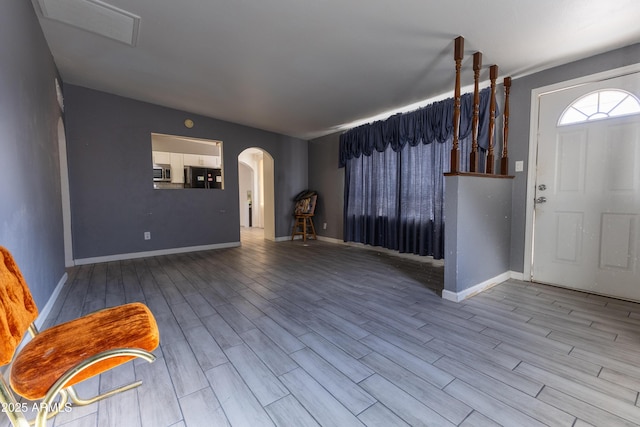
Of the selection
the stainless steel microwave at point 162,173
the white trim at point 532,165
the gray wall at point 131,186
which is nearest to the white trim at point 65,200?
the gray wall at point 131,186

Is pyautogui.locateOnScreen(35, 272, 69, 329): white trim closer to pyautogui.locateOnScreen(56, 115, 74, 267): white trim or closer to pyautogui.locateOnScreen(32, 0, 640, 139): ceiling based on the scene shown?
pyautogui.locateOnScreen(56, 115, 74, 267): white trim

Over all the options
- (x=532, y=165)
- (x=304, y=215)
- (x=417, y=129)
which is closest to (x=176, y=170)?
(x=304, y=215)

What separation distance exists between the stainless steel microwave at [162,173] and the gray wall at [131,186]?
85 cm

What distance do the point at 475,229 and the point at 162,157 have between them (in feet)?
18.7

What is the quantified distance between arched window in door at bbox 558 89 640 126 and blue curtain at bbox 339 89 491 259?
2.41ft

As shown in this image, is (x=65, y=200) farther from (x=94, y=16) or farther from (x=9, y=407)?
(x=9, y=407)

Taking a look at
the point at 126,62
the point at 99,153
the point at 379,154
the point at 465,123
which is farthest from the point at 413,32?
the point at 99,153

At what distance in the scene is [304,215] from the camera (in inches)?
229

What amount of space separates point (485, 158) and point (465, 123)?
19.8 inches

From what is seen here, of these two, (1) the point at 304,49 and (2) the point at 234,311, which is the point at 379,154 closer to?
(1) the point at 304,49

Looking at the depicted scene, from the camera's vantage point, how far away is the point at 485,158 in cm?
314

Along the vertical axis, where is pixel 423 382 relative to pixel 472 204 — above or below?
below

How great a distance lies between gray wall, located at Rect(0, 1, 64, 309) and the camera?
62.2 inches

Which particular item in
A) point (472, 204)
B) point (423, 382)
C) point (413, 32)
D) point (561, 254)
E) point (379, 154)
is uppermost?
point (413, 32)
